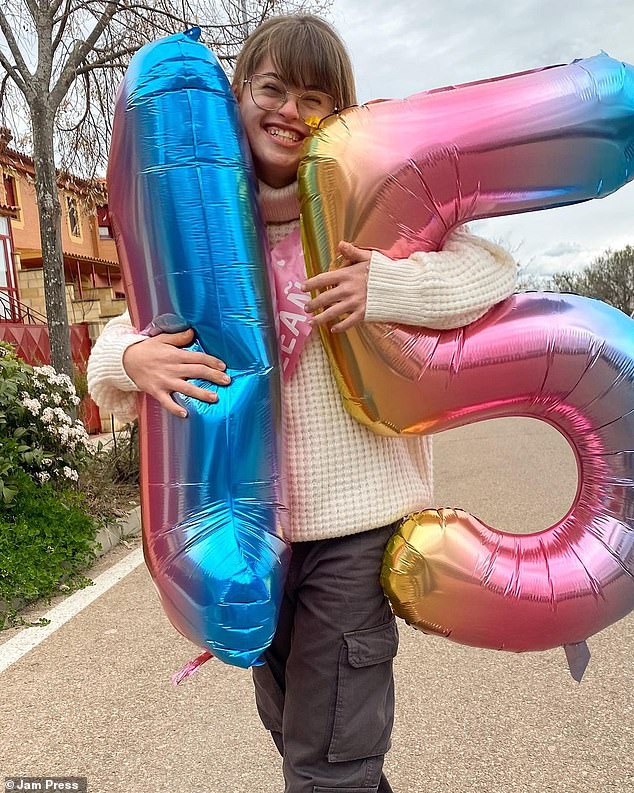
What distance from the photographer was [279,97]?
1383 millimetres

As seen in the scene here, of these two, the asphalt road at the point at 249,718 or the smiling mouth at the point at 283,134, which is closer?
the smiling mouth at the point at 283,134

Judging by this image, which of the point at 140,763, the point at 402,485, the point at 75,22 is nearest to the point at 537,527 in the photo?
the point at 140,763

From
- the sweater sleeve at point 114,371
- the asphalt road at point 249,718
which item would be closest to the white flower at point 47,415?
the asphalt road at point 249,718

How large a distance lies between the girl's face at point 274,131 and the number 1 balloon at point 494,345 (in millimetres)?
96

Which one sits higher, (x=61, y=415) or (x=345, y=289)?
(x=345, y=289)

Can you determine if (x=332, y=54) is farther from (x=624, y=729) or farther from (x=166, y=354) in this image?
(x=624, y=729)

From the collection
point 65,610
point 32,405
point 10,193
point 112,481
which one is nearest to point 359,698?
point 65,610

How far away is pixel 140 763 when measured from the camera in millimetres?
2168

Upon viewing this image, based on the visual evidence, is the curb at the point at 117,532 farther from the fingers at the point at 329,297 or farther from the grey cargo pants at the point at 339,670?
the fingers at the point at 329,297

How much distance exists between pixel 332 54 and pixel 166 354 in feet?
2.15

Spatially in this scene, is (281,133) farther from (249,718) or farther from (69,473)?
(69,473)

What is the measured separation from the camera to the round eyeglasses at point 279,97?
1.37 meters

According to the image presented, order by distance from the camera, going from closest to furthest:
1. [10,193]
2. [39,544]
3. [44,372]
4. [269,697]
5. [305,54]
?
[305,54] < [269,697] < [39,544] < [44,372] < [10,193]

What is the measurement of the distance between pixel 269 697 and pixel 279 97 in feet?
4.07
